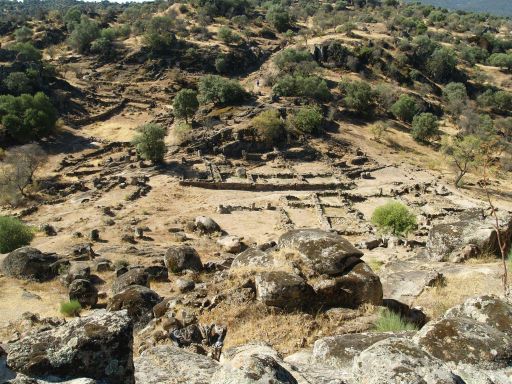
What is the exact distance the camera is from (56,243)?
89.6 ft

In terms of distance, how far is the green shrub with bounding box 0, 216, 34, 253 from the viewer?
25094mm

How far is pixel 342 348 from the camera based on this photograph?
7.15 metres

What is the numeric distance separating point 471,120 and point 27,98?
55193mm

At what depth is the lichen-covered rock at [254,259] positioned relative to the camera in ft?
41.3

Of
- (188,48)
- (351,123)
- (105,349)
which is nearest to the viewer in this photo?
(105,349)

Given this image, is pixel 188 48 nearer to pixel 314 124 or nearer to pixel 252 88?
pixel 252 88

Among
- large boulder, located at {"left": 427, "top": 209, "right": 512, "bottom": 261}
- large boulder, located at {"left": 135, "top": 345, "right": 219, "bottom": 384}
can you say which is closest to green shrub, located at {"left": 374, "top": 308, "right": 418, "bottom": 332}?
large boulder, located at {"left": 135, "top": 345, "right": 219, "bottom": 384}

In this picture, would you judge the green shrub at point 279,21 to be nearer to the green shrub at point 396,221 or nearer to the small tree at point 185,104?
the small tree at point 185,104

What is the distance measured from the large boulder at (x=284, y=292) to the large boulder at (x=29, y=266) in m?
14.9

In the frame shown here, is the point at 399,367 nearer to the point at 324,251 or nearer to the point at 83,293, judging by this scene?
the point at 324,251

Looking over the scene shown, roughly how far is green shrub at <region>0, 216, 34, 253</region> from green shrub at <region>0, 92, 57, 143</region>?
27.6 metres

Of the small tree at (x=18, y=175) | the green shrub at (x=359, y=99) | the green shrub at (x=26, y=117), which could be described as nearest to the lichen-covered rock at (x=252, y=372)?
the small tree at (x=18, y=175)

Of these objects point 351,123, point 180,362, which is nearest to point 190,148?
point 351,123

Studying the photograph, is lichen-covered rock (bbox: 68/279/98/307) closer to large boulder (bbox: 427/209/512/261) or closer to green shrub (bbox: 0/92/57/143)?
large boulder (bbox: 427/209/512/261)
